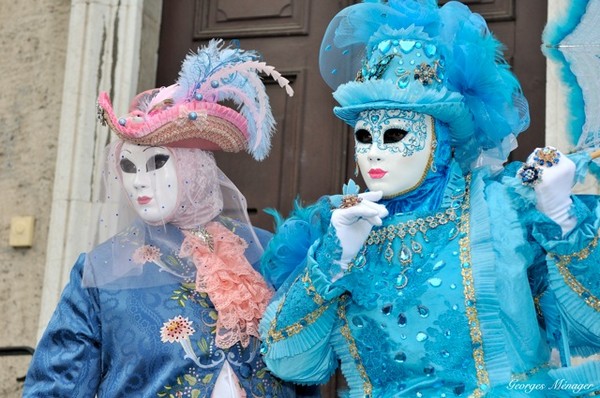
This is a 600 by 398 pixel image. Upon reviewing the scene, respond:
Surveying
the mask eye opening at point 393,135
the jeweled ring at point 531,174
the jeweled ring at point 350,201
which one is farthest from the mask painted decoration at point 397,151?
the jeweled ring at point 531,174

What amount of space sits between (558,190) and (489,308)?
377mm

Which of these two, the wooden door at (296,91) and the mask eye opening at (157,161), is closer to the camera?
the mask eye opening at (157,161)

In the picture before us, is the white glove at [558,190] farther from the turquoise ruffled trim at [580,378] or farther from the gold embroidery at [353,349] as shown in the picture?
the gold embroidery at [353,349]

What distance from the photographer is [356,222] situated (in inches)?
134

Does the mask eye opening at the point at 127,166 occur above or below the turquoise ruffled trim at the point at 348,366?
above

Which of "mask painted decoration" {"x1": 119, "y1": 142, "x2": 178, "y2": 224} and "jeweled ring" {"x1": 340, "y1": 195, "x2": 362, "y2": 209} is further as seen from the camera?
"mask painted decoration" {"x1": 119, "y1": 142, "x2": 178, "y2": 224}

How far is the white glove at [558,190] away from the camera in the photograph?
320cm

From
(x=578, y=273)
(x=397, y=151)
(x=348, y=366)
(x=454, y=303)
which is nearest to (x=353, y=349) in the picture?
(x=348, y=366)

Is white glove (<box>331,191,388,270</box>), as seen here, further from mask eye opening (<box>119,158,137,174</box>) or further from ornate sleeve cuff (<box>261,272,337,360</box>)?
mask eye opening (<box>119,158,137,174</box>)

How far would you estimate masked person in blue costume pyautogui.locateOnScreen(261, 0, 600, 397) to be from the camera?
3.29m

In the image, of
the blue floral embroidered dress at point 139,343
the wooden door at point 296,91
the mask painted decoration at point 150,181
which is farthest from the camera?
the wooden door at point 296,91

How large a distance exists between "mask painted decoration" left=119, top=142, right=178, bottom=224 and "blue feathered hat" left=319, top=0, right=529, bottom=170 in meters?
0.59

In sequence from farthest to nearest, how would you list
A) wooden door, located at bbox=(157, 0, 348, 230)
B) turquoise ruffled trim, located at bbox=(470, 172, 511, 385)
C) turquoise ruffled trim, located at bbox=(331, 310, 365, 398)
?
wooden door, located at bbox=(157, 0, 348, 230) < turquoise ruffled trim, located at bbox=(331, 310, 365, 398) < turquoise ruffled trim, located at bbox=(470, 172, 511, 385)
